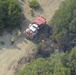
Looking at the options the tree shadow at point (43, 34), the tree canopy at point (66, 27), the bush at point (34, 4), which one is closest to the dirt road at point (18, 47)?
the bush at point (34, 4)

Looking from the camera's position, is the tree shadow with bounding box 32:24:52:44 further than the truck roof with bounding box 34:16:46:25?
No

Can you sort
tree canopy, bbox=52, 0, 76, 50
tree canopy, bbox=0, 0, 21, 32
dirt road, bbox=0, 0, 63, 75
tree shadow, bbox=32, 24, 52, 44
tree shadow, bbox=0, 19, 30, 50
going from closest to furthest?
1. dirt road, bbox=0, 0, 63, 75
2. tree canopy, bbox=52, 0, 76, 50
3. tree shadow, bbox=0, 19, 30, 50
4. tree canopy, bbox=0, 0, 21, 32
5. tree shadow, bbox=32, 24, 52, 44

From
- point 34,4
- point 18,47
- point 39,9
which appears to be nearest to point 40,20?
point 39,9

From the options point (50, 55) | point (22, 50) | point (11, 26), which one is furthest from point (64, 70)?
point (11, 26)

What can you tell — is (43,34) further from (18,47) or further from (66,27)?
(18,47)

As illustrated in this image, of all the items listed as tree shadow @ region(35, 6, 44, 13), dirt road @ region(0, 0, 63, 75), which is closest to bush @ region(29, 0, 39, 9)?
tree shadow @ region(35, 6, 44, 13)

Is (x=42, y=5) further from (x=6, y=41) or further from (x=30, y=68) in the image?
(x=30, y=68)

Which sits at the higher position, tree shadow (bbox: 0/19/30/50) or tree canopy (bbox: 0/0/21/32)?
tree canopy (bbox: 0/0/21/32)

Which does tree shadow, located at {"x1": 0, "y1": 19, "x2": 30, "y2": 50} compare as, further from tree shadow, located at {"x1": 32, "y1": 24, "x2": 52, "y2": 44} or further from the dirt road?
tree shadow, located at {"x1": 32, "y1": 24, "x2": 52, "y2": 44}
